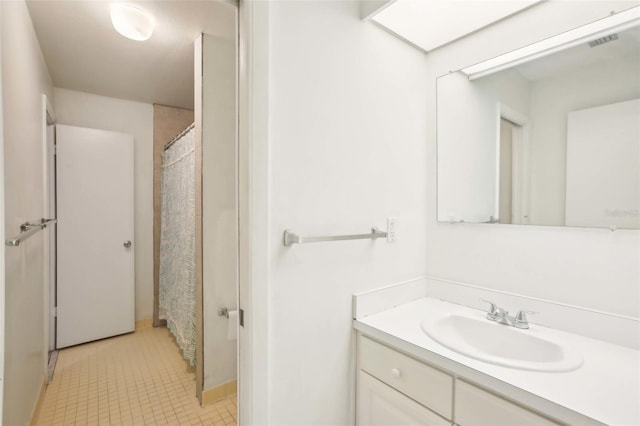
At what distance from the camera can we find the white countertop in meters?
0.76

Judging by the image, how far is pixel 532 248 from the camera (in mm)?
1315

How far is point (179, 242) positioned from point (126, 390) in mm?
1069

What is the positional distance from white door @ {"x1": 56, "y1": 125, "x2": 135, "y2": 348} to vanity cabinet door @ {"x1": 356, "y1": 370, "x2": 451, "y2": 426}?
2656 mm

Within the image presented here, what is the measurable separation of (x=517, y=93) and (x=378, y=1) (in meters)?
0.75

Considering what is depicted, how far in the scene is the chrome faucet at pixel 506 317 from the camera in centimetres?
123

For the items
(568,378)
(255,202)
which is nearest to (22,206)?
(255,202)

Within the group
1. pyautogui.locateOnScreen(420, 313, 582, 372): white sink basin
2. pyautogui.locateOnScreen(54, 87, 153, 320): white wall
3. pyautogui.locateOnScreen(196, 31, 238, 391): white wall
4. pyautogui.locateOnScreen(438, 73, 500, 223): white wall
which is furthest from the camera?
pyautogui.locateOnScreen(54, 87, 153, 320): white wall

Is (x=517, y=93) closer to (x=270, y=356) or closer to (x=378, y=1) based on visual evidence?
(x=378, y=1)

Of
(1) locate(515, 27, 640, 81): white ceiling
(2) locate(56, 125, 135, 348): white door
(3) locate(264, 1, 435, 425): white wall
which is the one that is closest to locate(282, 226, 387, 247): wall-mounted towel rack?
(3) locate(264, 1, 435, 425): white wall

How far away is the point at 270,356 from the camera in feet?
3.58

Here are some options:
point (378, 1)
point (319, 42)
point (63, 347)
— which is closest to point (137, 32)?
point (319, 42)

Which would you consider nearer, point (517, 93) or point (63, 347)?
point (517, 93)

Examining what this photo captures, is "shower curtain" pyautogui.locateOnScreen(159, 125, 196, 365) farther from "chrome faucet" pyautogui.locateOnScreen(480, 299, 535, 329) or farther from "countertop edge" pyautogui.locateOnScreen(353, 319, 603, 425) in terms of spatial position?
"chrome faucet" pyautogui.locateOnScreen(480, 299, 535, 329)

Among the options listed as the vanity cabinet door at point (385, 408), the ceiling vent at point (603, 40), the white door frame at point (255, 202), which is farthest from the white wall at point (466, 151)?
the white door frame at point (255, 202)
